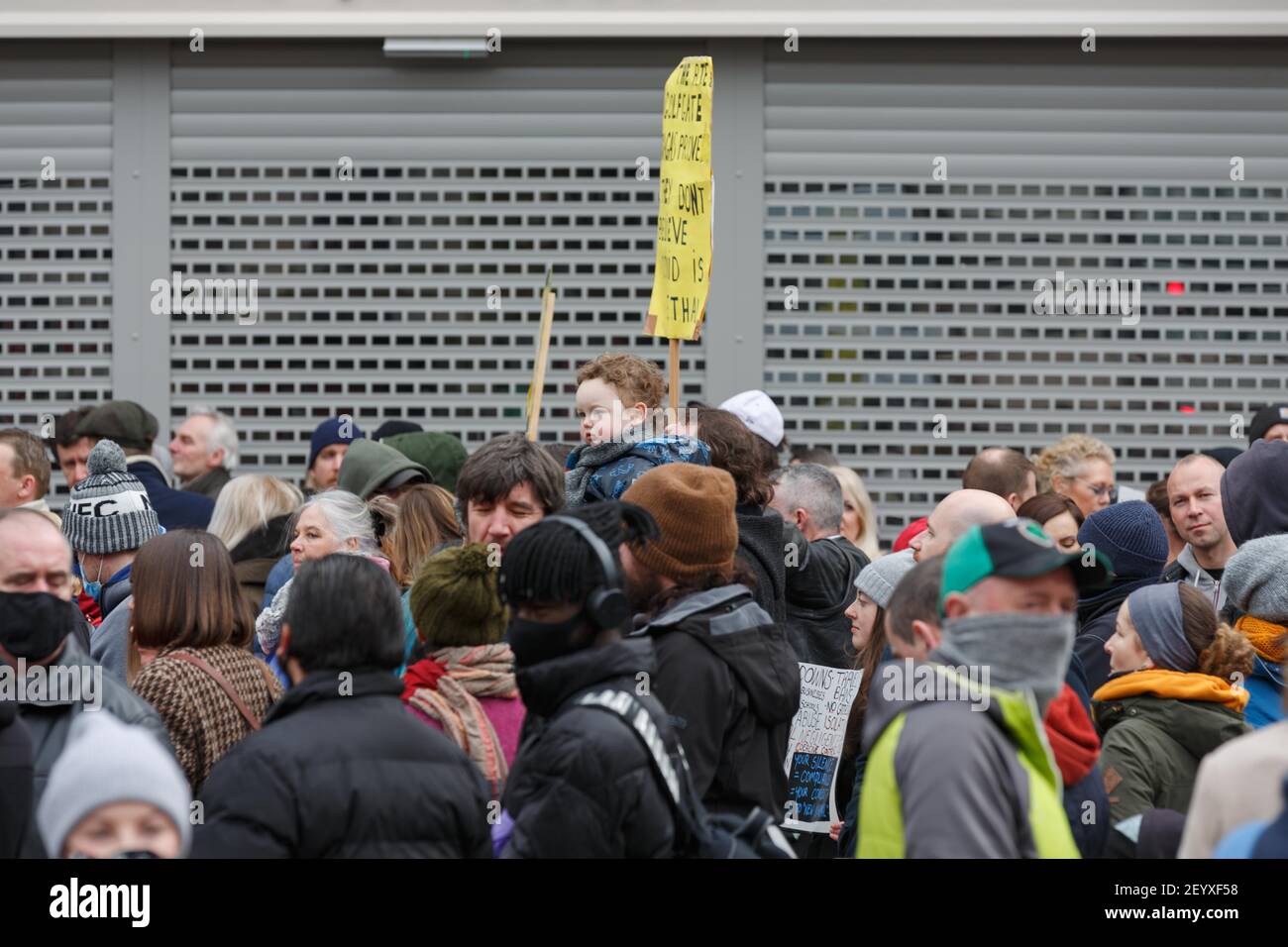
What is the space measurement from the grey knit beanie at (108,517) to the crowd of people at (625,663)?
0.01m

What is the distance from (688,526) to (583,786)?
111 cm

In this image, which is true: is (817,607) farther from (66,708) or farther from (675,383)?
(66,708)

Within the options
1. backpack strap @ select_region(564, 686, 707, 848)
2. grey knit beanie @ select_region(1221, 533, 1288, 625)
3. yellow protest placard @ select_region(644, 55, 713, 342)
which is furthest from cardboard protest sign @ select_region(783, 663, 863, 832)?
backpack strap @ select_region(564, 686, 707, 848)

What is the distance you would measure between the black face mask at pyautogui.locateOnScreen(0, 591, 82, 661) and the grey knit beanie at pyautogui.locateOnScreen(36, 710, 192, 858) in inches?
60.4

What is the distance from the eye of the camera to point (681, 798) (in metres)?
3.30

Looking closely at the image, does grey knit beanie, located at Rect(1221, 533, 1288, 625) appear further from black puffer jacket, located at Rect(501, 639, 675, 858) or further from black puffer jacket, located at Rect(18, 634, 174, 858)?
black puffer jacket, located at Rect(18, 634, 174, 858)

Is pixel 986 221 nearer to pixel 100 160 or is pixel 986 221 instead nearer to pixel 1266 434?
pixel 1266 434

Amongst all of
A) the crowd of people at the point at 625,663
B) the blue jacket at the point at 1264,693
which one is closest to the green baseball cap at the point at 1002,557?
the crowd of people at the point at 625,663

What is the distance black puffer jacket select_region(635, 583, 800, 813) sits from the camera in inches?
156

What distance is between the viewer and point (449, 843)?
128 inches

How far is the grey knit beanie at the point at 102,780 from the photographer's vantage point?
2.54 metres

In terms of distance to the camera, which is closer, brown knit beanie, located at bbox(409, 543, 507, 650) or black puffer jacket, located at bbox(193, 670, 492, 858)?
black puffer jacket, located at bbox(193, 670, 492, 858)

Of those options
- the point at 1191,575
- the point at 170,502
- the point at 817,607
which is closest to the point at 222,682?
the point at 817,607
